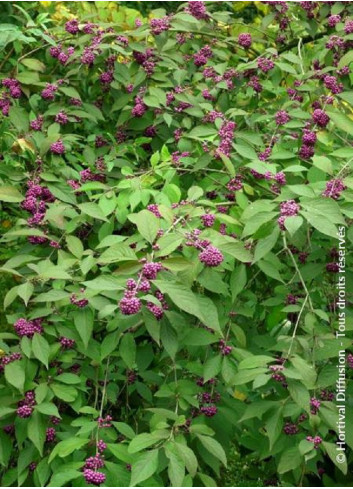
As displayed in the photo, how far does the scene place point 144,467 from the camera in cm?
235

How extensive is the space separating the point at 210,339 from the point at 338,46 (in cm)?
150

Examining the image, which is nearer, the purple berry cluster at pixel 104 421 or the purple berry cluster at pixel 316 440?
the purple berry cluster at pixel 316 440

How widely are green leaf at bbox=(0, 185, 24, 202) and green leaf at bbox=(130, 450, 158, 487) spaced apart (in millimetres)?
1113

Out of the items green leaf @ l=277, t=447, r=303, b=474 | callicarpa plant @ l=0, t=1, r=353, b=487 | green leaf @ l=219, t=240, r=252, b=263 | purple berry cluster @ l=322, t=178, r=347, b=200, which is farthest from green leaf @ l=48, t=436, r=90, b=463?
purple berry cluster @ l=322, t=178, r=347, b=200

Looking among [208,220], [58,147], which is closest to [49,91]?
[58,147]

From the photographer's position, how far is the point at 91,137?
11.8 ft

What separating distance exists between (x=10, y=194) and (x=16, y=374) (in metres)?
0.74

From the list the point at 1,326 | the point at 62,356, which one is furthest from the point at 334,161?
the point at 1,326

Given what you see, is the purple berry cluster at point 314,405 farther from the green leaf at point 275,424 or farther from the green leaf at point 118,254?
the green leaf at point 118,254

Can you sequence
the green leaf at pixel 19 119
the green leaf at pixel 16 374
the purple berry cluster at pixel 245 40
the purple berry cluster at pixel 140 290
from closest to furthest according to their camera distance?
the purple berry cluster at pixel 140 290 < the green leaf at pixel 16 374 < the green leaf at pixel 19 119 < the purple berry cluster at pixel 245 40

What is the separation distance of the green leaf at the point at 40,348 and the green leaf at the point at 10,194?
1.94 ft

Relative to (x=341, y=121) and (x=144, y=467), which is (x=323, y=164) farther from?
(x=144, y=467)

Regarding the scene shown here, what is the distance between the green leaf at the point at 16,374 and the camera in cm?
258

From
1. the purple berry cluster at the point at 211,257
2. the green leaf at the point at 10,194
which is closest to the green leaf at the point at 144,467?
the purple berry cluster at the point at 211,257
